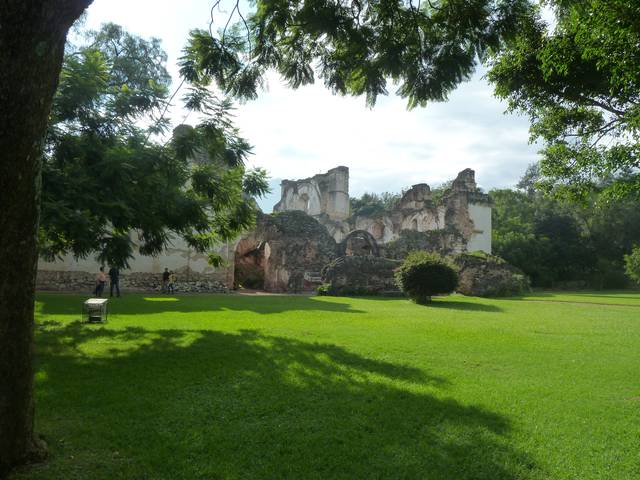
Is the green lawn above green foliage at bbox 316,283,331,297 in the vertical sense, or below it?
below

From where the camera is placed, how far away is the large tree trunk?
274 cm

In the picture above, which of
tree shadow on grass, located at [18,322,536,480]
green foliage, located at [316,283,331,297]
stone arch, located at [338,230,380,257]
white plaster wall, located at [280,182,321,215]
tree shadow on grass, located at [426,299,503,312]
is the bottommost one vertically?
tree shadow on grass, located at [18,322,536,480]

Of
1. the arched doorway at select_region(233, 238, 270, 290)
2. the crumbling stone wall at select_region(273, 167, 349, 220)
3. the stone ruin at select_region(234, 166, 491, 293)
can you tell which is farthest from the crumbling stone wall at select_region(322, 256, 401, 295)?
the crumbling stone wall at select_region(273, 167, 349, 220)

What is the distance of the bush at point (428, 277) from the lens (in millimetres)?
15164

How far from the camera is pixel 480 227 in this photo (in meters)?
33.1

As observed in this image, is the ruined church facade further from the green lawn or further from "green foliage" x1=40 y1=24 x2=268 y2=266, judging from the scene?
the green lawn

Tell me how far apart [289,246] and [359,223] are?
557 inches

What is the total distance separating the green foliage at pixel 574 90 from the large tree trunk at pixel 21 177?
4.92 metres

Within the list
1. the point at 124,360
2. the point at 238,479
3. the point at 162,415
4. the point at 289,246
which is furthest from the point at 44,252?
the point at 289,246

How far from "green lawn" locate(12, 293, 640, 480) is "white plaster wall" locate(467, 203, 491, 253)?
25256mm

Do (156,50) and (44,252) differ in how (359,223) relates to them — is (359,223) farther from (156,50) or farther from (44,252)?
(44,252)

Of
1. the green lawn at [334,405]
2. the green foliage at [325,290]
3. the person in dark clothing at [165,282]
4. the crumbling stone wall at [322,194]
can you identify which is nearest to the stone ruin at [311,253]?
the green foliage at [325,290]

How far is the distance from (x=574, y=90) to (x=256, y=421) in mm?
6916

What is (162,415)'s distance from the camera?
4023 millimetres
